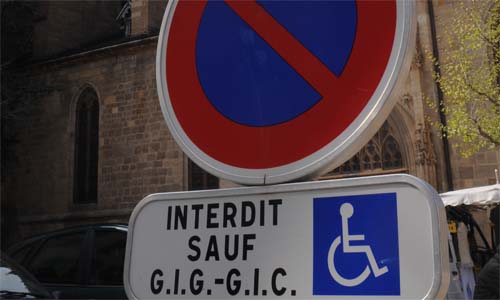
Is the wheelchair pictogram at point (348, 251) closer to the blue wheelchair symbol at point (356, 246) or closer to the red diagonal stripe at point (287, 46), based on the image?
the blue wheelchair symbol at point (356, 246)

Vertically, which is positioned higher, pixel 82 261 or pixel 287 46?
pixel 287 46

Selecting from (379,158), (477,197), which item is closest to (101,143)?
(379,158)

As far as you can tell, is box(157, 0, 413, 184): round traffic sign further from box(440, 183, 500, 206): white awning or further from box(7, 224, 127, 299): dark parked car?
box(440, 183, 500, 206): white awning

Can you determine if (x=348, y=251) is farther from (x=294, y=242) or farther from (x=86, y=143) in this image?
(x=86, y=143)

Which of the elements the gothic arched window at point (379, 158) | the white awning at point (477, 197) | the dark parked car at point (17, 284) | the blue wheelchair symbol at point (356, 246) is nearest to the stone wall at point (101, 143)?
the gothic arched window at point (379, 158)

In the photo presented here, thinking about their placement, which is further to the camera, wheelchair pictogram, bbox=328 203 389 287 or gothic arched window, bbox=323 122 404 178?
gothic arched window, bbox=323 122 404 178

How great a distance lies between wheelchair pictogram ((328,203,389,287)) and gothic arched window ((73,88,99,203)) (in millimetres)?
16986

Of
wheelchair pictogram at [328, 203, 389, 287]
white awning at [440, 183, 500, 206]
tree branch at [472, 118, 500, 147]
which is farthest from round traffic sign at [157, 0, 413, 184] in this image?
tree branch at [472, 118, 500, 147]

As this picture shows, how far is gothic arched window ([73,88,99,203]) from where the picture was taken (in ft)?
56.8

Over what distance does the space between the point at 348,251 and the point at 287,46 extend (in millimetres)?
467

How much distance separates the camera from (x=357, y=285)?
1.01 m

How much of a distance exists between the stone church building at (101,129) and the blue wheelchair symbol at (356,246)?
12208 mm

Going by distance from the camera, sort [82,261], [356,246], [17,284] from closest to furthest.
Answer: [356,246] → [17,284] → [82,261]

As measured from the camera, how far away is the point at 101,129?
1683cm
